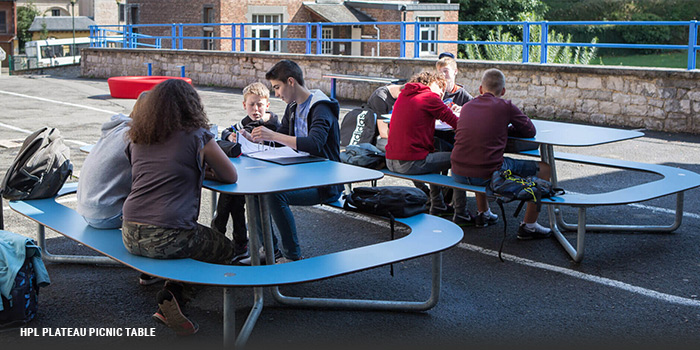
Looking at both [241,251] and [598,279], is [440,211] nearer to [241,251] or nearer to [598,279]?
[598,279]

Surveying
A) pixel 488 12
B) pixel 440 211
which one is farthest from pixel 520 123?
pixel 488 12

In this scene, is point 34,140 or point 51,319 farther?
point 34,140

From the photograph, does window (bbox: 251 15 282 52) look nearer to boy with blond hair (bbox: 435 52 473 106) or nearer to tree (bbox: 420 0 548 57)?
tree (bbox: 420 0 548 57)

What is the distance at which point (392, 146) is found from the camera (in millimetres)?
6652

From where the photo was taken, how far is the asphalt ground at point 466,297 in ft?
14.0

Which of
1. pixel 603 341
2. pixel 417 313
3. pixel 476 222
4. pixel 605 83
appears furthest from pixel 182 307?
pixel 605 83

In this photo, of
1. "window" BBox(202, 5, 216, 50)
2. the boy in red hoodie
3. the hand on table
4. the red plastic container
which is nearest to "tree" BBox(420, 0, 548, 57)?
"window" BBox(202, 5, 216, 50)

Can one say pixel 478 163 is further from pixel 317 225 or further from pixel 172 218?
pixel 172 218

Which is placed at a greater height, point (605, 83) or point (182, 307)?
point (605, 83)

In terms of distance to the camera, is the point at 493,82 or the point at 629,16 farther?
the point at 629,16

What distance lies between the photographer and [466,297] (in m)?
4.96

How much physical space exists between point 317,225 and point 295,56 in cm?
1312

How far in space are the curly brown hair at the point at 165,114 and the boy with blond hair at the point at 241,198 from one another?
49.0 inches

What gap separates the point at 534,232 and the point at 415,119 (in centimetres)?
133
